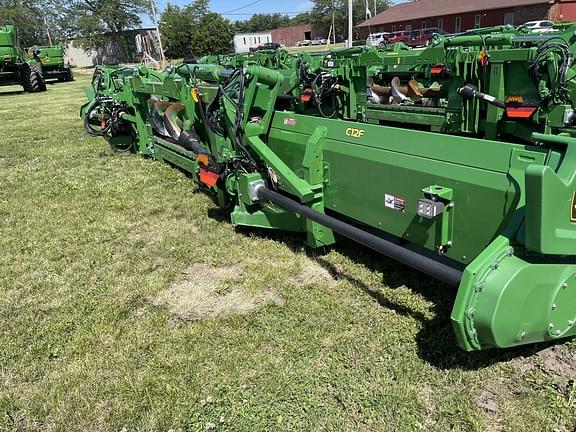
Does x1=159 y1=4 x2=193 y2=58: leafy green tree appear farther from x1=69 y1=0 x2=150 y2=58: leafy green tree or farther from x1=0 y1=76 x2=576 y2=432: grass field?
x1=0 y1=76 x2=576 y2=432: grass field

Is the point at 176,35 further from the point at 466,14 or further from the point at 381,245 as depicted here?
the point at 381,245

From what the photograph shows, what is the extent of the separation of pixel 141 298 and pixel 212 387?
1.19 metres

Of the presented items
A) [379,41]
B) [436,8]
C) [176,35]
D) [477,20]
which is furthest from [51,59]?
[436,8]

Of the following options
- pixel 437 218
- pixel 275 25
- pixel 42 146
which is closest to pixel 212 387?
pixel 437 218

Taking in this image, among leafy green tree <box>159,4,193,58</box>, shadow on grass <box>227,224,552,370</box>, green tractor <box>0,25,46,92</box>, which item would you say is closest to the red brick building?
leafy green tree <box>159,4,193,58</box>

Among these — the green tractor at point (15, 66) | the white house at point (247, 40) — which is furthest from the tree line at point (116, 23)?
the green tractor at point (15, 66)

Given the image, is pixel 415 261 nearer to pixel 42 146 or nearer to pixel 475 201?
pixel 475 201

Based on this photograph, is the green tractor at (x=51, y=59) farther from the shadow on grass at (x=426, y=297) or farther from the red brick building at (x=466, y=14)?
the red brick building at (x=466, y=14)

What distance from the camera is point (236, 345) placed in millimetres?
2941

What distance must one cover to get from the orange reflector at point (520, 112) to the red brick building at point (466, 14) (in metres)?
36.6

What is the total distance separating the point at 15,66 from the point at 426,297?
72.0 ft

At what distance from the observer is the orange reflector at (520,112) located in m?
4.55

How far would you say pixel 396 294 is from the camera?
329 cm

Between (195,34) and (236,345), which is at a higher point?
(195,34)
